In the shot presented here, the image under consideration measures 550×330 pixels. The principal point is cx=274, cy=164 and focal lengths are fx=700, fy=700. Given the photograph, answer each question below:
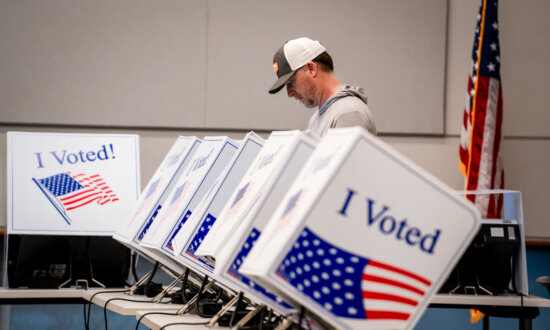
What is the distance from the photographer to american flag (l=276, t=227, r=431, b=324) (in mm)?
1147

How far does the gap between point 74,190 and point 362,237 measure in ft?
7.49

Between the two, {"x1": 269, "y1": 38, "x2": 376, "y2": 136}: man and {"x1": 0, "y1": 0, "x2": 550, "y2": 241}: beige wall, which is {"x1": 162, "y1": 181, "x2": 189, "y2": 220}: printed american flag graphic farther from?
{"x1": 0, "y1": 0, "x2": 550, "y2": 241}: beige wall

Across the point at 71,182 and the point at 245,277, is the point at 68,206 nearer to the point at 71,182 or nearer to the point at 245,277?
the point at 71,182

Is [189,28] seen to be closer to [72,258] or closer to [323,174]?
[72,258]

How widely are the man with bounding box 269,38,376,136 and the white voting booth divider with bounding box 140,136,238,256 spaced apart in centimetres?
48

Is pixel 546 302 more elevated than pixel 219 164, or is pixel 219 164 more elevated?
pixel 219 164

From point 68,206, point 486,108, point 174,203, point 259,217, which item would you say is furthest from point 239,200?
point 486,108

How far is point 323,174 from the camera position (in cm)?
115

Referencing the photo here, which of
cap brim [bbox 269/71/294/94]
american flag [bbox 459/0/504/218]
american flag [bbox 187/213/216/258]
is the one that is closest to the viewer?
american flag [bbox 187/213/216/258]

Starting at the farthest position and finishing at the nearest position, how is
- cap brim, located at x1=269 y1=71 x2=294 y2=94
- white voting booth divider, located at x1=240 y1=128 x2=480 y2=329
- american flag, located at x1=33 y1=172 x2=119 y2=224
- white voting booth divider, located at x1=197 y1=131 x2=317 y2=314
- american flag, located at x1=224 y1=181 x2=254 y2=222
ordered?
american flag, located at x1=33 y1=172 x2=119 y2=224 → cap brim, located at x1=269 y1=71 x2=294 y2=94 → american flag, located at x1=224 y1=181 x2=254 y2=222 → white voting booth divider, located at x1=197 y1=131 x2=317 y2=314 → white voting booth divider, located at x1=240 y1=128 x2=480 y2=329

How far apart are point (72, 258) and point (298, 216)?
224 cm

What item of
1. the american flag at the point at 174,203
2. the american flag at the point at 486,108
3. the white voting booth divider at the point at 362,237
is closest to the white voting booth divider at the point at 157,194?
the american flag at the point at 174,203

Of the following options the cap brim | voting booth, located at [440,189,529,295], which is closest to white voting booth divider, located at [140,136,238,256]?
the cap brim

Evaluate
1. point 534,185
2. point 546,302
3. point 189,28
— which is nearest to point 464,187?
point 534,185
